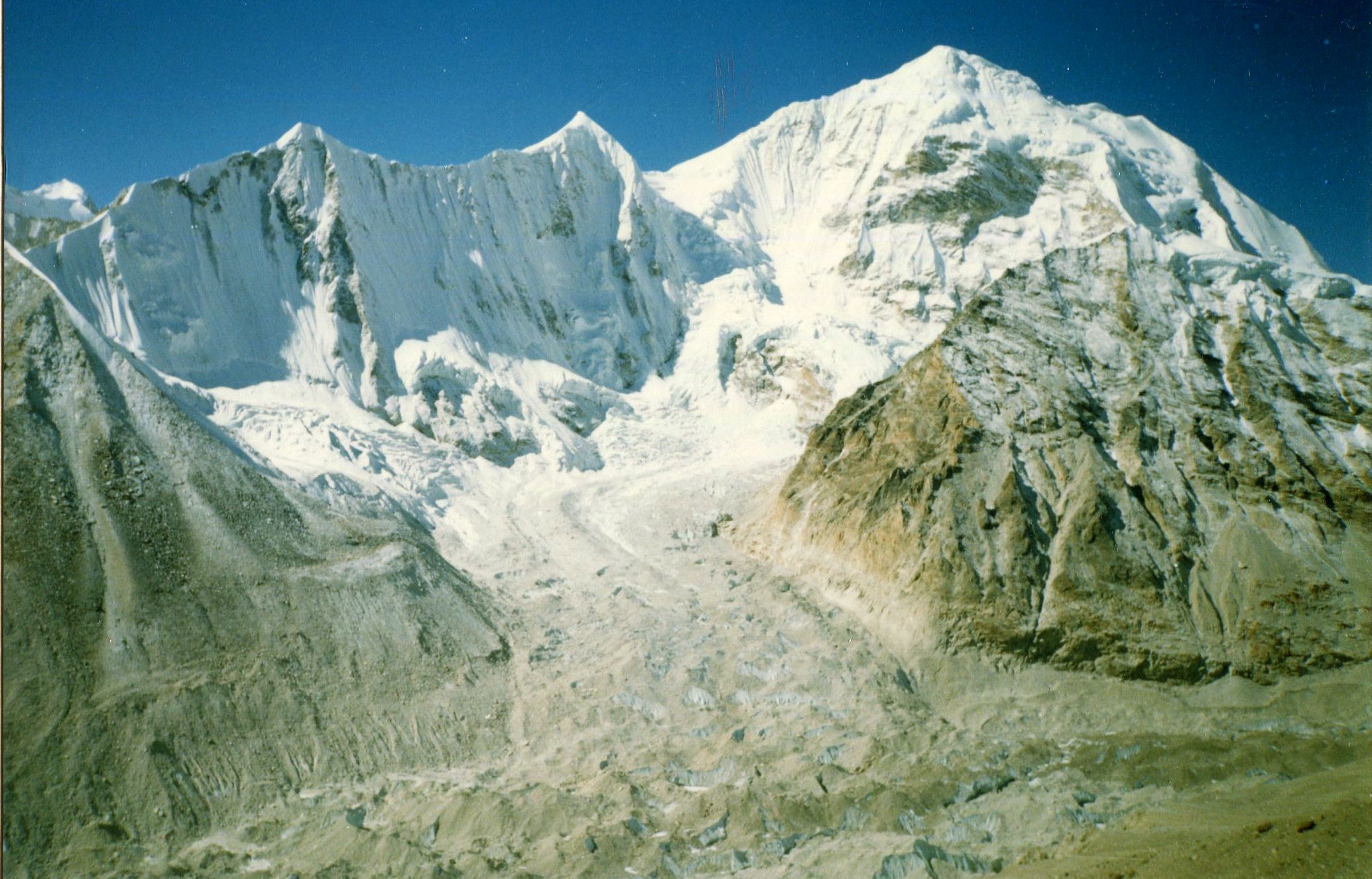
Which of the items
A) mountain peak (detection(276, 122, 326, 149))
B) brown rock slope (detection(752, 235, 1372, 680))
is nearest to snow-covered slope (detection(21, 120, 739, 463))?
mountain peak (detection(276, 122, 326, 149))

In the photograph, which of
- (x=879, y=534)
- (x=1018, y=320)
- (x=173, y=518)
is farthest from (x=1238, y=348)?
(x=173, y=518)

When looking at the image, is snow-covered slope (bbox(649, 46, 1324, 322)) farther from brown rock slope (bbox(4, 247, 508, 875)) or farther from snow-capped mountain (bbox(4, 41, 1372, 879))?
brown rock slope (bbox(4, 247, 508, 875))

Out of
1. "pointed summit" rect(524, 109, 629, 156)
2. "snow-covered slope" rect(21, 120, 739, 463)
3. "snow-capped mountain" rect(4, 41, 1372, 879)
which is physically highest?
"pointed summit" rect(524, 109, 629, 156)

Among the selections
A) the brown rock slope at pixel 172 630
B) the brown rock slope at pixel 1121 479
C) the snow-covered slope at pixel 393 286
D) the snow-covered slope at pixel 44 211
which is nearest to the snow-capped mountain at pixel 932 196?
the snow-covered slope at pixel 393 286

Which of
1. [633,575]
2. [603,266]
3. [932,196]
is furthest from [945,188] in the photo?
[633,575]

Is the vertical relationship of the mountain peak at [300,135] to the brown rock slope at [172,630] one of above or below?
above

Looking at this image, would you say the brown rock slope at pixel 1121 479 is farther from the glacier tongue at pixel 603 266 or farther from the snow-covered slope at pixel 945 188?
the snow-covered slope at pixel 945 188

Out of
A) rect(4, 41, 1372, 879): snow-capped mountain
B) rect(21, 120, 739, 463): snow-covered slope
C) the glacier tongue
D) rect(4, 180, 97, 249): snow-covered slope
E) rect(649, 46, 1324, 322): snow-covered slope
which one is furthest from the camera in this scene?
rect(649, 46, 1324, 322): snow-covered slope
